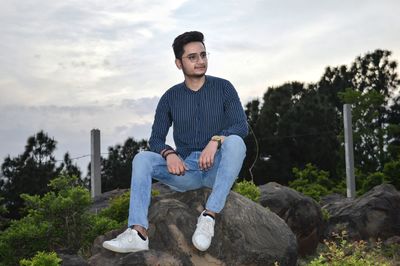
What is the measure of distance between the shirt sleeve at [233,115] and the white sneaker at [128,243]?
1.45 meters

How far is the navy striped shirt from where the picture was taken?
6957 millimetres

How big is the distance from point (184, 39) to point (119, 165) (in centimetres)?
2113

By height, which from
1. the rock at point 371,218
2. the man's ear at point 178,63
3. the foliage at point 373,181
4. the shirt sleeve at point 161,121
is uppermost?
the man's ear at point 178,63

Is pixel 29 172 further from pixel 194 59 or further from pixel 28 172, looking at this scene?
pixel 194 59

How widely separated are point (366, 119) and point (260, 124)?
539cm

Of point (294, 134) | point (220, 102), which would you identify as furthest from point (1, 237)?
point (294, 134)

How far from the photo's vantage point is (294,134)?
103 ft

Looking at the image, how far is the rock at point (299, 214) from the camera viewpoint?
1228cm

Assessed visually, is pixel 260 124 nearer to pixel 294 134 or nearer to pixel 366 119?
pixel 294 134

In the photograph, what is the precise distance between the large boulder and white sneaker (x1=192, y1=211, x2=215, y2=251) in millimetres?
274

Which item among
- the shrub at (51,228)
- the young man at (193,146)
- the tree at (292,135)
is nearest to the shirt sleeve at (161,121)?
the young man at (193,146)

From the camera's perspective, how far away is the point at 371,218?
14.5 metres

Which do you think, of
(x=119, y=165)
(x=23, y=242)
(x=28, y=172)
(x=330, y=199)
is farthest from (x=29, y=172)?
(x=23, y=242)

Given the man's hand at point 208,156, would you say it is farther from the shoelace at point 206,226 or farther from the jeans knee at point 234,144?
the shoelace at point 206,226
